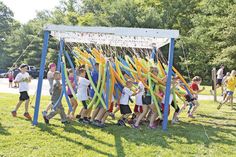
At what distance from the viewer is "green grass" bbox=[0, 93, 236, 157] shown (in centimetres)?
663

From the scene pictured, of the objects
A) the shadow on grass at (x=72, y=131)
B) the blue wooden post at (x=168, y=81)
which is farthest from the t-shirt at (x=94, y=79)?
the blue wooden post at (x=168, y=81)

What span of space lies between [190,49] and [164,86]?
93.4 ft

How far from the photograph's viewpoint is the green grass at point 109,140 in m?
6.63

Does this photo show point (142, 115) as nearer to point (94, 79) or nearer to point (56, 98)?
point (94, 79)

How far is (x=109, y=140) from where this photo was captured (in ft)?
24.5

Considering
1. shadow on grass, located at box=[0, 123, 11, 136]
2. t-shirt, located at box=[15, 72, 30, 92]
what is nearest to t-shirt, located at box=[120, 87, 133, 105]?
t-shirt, located at box=[15, 72, 30, 92]

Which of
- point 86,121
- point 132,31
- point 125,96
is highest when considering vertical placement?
point 132,31

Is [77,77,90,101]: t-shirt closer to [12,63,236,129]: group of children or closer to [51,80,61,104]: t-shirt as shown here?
[12,63,236,129]: group of children

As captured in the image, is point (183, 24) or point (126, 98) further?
point (183, 24)

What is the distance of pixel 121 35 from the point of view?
8.23 m

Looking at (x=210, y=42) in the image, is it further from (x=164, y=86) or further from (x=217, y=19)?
(x=164, y=86)

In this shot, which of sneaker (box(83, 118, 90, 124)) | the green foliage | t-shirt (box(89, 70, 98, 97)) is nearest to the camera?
sneaker (box(83, 118, 90, 124))

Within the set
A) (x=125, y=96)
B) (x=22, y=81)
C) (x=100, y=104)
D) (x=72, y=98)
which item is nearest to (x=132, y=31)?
(x=125, y=96)

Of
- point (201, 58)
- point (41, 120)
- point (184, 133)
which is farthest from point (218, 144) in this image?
point (201, 58)
